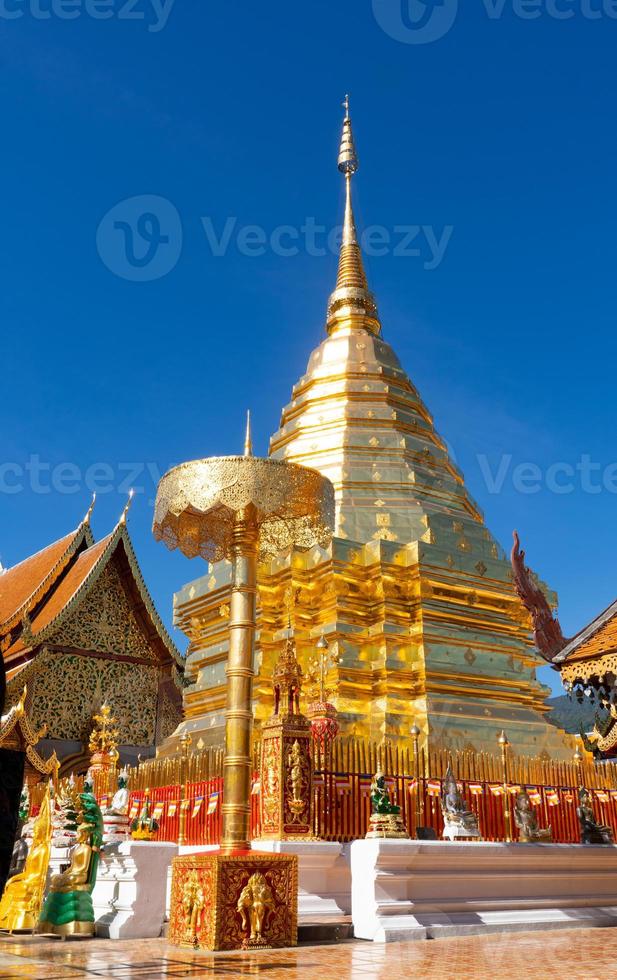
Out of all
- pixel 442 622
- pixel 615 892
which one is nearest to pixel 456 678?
pixel 442 622

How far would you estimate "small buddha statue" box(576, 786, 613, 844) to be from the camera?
30.3 feet

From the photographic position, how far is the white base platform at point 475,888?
7.34 m

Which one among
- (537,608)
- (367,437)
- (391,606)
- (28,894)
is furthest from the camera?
(537,608)

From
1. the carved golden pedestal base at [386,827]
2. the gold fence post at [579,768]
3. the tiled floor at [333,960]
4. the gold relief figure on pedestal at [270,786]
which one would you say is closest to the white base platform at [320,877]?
the gold relief figure on pedestal at [270,786]

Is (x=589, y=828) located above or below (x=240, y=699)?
below

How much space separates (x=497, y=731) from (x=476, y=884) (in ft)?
12.6

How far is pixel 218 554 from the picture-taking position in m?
8.58

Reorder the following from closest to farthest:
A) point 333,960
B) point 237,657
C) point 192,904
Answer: point 333,960 → point 192,904 → point 237,657

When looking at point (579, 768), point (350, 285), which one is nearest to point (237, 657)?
point (579, 768)

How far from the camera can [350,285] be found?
18469 millimetres

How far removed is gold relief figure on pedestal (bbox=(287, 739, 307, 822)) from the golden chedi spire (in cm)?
1112

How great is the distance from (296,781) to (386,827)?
3.06 feet

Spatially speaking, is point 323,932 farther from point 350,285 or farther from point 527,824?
point 350,285

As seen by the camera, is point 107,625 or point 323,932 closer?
point 323,932
